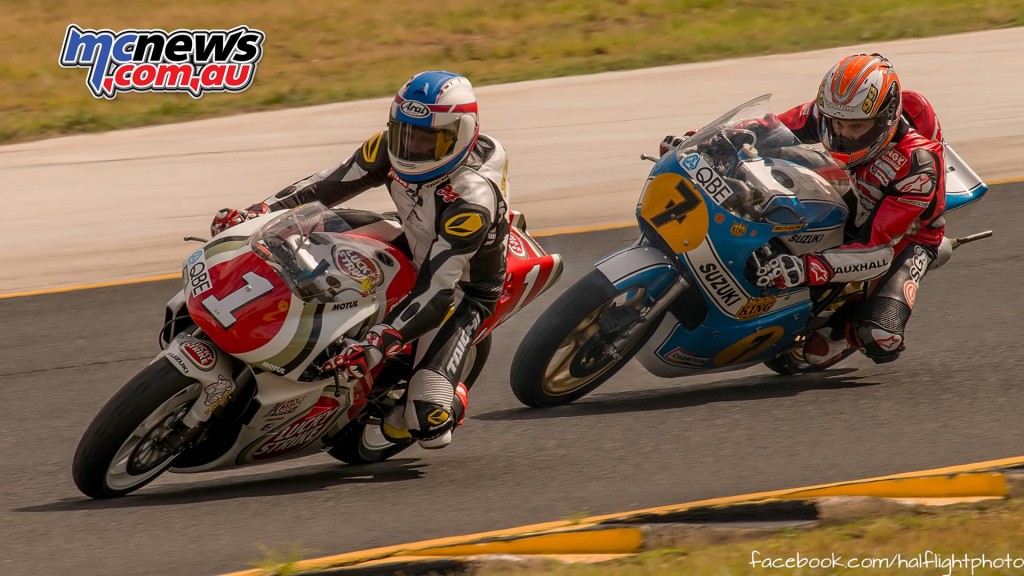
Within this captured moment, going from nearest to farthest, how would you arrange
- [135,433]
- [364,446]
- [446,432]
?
[135,433], [446,432], [364,446]

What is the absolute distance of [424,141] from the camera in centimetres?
612

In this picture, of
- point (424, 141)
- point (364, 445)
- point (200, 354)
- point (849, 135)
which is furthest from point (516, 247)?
point (849, 135)

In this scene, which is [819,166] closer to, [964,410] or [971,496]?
[964,410]

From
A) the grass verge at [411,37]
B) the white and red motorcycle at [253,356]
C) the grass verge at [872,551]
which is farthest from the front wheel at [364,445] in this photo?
the grass verge at [411,37]

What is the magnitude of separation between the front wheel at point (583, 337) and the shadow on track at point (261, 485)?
0.84 metres

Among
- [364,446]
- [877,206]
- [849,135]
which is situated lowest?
[364,446]

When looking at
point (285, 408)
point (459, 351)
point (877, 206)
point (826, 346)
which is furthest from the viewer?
point (826, 346)

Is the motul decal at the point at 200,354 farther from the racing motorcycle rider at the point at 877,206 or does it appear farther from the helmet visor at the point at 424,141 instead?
the racing motorcycle rider at the point at 877,206

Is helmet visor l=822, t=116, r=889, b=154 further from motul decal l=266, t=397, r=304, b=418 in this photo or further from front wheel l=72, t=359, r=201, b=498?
front wheel l=72, t=359, r=201, b=498

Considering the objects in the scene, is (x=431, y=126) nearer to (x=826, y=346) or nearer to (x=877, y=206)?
(x=877, y=206)

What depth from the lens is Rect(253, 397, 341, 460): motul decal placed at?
241 inches

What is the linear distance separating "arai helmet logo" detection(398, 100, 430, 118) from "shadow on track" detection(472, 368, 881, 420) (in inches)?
77.6

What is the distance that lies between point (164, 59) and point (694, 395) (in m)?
12.2

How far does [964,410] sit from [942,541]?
221cm
